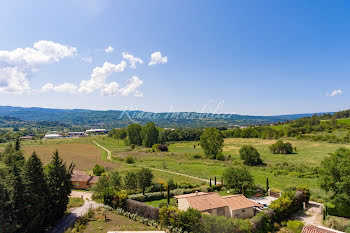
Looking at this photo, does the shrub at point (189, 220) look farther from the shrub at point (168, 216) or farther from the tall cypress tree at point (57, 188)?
the tall cypress tree at point (57, 188)

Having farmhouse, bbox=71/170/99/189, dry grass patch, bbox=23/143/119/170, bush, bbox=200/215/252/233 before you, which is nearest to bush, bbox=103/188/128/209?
farmhouse, bbox=71/170/99/189

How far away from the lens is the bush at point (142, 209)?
21.6m

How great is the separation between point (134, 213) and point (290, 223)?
15486 millimetres

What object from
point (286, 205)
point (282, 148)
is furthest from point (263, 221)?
point (282, 148)

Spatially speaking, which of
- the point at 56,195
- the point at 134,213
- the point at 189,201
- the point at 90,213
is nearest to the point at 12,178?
the point at 56,195

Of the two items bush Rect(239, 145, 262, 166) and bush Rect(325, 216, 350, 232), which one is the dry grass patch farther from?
bush Rect(325, 216, 350, 232)

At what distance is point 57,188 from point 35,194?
4188 millimetres

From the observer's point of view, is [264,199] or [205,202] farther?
[264,199]

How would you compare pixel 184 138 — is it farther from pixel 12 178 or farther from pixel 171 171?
pixel 12 178

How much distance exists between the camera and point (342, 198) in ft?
69.1

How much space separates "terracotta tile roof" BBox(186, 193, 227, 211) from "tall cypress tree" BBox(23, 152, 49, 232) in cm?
1327

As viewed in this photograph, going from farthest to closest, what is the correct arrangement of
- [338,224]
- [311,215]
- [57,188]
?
[311,215] → [57,188] → [338,224]

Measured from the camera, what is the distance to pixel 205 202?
2216 cm

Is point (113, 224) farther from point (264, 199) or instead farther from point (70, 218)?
point (264, 199)
